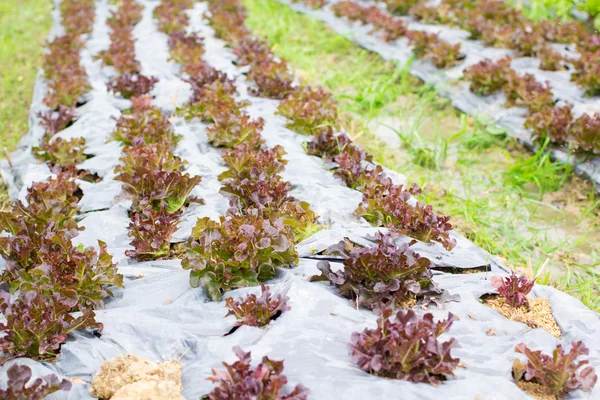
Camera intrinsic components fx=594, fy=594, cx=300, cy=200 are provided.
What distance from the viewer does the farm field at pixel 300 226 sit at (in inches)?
103

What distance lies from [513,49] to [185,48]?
4.31m

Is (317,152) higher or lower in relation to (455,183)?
higher

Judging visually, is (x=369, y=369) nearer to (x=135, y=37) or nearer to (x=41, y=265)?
(x=41, y=265)

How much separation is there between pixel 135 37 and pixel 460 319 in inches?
309

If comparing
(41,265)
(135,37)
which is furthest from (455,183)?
(135,37)

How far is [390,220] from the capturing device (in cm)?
392

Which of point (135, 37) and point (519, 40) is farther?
point (135, 37)

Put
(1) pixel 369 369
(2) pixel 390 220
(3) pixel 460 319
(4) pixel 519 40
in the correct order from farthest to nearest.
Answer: (4) pixel 519 40, (2) pixel 390 220, (3) pixel 460 319, (1) pixel 369 369

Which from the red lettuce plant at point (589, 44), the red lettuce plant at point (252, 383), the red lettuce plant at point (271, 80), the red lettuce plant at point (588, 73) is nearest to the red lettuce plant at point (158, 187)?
the red lettuce plant at point (252, 383)

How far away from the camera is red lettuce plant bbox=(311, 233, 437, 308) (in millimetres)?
3096

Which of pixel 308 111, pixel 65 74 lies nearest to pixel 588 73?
pixel 308 111

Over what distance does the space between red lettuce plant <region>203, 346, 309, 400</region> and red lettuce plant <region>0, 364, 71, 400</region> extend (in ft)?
2.11

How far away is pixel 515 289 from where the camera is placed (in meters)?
3.20

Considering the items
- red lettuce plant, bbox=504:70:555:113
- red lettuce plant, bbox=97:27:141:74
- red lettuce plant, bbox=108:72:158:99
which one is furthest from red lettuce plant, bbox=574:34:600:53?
red lettuce plant, bbox=97:27:141:74
